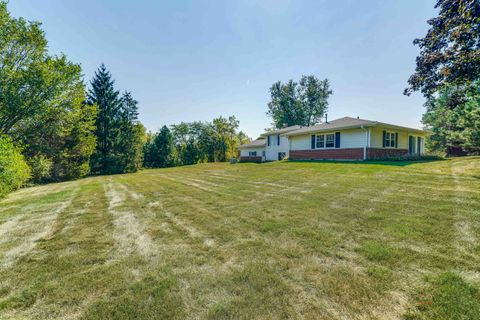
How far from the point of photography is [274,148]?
26672 mm

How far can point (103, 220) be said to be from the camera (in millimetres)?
4875

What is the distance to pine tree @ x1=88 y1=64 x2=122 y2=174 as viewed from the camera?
25.0m

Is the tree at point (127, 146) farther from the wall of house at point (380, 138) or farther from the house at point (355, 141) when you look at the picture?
the wall of house at point (380, 138)

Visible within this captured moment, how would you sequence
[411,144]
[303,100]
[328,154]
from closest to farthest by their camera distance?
[328,154] → [411,144] → [303,100]

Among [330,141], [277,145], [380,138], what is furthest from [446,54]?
[277,145]

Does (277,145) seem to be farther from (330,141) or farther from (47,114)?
(47,114)

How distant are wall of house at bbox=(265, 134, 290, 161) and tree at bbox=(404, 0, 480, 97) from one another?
14065 mm

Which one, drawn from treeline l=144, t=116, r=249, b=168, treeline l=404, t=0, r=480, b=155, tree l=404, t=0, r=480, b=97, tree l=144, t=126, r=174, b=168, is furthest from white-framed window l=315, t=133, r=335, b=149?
tree l=144, t=126, r=174, b=168

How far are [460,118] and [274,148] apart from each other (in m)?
17.1

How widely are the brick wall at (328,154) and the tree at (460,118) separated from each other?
215 inches

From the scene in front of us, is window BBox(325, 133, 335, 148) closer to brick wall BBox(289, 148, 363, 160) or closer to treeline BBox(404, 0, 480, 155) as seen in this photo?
brick wall BBox(289, 148, 363, 160)

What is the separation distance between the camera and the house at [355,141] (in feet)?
52.7

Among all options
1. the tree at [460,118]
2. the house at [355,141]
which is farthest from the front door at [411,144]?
the tree at [460,118]

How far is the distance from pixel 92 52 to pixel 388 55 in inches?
821
